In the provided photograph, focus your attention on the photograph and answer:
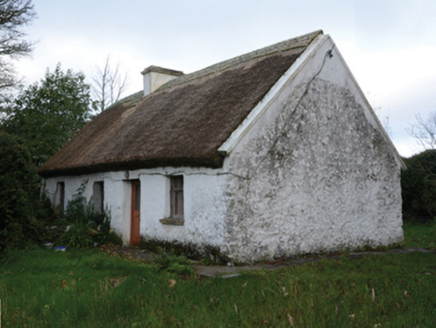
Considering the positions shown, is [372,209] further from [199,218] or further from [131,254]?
[131,254]

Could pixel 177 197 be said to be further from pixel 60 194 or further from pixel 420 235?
pixel 420 235

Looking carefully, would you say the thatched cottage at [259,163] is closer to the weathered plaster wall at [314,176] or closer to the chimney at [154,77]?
the weathered plaster wall at [314,176]

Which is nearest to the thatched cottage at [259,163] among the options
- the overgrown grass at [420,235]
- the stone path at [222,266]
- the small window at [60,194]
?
the stone path at [222,266]

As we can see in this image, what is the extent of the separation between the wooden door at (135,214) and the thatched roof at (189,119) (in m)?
0.68

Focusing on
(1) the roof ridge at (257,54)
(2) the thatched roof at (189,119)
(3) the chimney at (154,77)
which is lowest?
(2) the thatched roof at (189,119)

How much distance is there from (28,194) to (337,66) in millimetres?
8115

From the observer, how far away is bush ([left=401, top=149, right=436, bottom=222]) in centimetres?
1770

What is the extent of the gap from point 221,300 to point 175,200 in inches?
197

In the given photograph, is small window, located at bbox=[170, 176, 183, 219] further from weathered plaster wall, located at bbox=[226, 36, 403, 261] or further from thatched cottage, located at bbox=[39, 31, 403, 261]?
weathered plaster wall, located at bbox=[226, 36, 403, 261]

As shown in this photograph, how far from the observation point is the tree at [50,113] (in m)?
19.6

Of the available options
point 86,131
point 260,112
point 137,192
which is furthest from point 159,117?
point 86,131

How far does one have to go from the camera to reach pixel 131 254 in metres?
9.63

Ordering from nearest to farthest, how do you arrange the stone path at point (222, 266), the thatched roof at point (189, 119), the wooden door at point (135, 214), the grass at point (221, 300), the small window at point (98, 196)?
the grass at point (221, 300), the stone path at point (222, 266), the thatched roof at point (189, 119), the wooden door at point (135, 214), the small window at point (98, 196)

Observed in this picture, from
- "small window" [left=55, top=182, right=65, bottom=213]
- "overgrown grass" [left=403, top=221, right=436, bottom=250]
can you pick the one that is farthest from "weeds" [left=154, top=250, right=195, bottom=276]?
"small window" [left=55, top=182, right=65, bottom=213]
